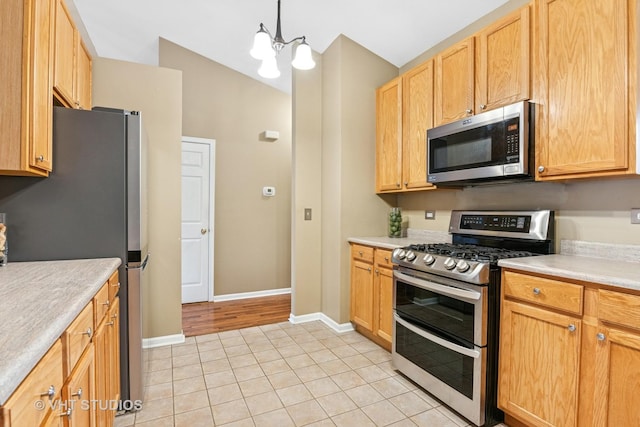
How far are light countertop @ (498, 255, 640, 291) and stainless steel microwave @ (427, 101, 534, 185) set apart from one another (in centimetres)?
51

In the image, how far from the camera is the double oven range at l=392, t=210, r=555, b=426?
69.8 inches

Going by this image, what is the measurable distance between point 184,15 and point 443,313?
3491 mm

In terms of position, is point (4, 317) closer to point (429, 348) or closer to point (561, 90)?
point (429, 348)

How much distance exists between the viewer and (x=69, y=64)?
206cm

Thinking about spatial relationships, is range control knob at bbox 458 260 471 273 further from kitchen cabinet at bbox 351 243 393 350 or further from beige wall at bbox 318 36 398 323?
beige wall at bbox 318 36 398 323

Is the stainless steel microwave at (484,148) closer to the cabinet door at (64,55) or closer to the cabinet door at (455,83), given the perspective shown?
the cabinet door at (455,83)

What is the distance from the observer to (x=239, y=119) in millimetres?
4262

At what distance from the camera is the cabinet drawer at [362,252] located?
2.87 m

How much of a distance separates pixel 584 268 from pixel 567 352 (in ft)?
1.24

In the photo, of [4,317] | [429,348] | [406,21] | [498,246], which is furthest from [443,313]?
[406,21]

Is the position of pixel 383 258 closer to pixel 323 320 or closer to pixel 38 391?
pixel 323 320

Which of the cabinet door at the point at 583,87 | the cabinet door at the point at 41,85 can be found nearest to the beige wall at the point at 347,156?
the cabinet door at the point at 583,87

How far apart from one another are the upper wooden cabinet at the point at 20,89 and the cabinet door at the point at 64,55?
1.10ft

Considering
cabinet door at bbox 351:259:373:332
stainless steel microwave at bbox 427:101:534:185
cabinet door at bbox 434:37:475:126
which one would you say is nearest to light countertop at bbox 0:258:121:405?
cabinet door at bbox 351:259:373:332
